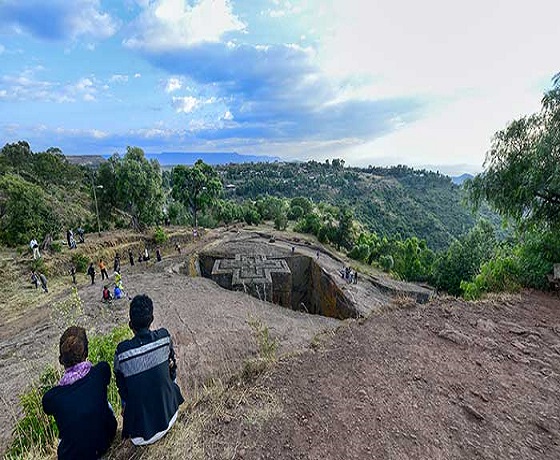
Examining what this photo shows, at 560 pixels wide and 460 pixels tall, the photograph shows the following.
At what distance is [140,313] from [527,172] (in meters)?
8.38

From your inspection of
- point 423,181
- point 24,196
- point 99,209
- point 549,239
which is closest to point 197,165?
point 99,209

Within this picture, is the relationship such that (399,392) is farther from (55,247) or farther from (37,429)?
(55,247)

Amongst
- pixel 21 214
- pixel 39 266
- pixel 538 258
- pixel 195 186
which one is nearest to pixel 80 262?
pixel 39 266

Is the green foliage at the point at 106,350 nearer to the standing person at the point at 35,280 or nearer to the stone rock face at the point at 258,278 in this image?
the stone rock face at the point at 258,278

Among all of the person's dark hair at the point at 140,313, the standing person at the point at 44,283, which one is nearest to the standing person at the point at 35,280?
the standing person at the point at 44,283

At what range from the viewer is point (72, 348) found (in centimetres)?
221

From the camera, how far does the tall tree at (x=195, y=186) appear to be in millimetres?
27841

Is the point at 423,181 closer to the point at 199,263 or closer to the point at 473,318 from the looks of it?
the point at 199,263

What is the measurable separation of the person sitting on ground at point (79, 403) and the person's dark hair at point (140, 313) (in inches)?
15.7

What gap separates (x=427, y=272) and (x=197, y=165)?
25.0 m

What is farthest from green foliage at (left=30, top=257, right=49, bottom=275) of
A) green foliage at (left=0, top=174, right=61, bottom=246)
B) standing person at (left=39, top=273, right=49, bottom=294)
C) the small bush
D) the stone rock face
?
the stone rock face

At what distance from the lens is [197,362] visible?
6.55m

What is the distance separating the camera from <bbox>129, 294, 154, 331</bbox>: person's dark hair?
234 cm

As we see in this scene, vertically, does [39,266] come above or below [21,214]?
below
